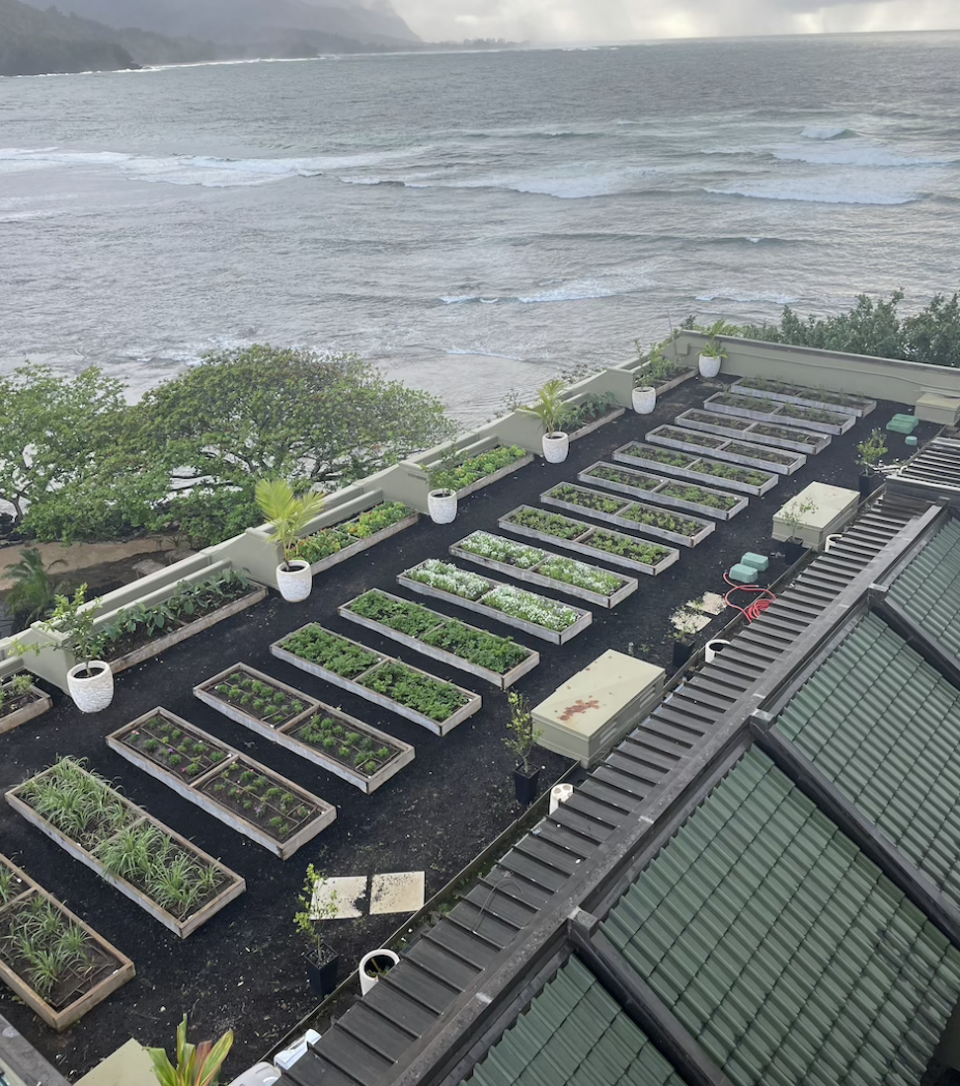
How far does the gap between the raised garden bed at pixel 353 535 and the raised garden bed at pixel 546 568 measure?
217cm

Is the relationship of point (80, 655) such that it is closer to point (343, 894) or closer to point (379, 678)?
point (379, 678)

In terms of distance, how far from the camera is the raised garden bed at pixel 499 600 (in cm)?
2175

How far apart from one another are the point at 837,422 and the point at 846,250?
6642cm

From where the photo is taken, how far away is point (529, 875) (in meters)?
10.6

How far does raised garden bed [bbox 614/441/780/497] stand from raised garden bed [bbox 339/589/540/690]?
1013 cm

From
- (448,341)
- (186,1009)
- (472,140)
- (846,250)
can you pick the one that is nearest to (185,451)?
(186,1009)

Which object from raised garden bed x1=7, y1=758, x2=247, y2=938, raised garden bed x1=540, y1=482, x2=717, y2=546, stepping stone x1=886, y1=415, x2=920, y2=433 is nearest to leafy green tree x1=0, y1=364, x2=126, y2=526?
raised garden bed x1=540, y1=482, x2=717, y2=546

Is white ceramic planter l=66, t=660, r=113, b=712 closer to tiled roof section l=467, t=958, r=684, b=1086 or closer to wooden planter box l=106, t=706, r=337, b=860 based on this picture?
wooden planter box l=106, t=706, r=337, b=860

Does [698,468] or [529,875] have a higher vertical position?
[529,875]

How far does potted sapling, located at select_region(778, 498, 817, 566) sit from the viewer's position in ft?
79.6

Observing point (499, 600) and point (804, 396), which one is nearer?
point (499, 600)

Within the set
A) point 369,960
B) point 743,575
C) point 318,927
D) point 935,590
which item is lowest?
point 318,927

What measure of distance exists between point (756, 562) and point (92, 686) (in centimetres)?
1594

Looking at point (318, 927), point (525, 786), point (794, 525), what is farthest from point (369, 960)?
point (794, 525)
